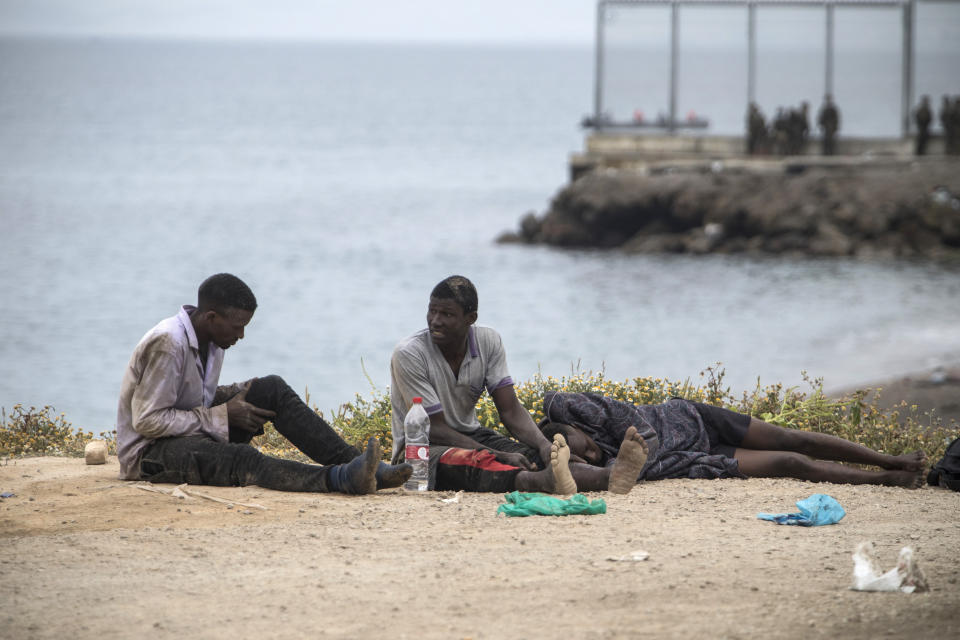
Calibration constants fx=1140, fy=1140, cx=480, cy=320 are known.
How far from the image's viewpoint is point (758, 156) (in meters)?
36.1

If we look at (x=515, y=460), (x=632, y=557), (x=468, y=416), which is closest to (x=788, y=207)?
(x=468, y=416)

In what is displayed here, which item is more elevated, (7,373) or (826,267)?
(826,267)

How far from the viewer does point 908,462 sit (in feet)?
22.0

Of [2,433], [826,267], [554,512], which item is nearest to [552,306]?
[826,267]

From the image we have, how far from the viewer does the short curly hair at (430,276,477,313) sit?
21.1 ft

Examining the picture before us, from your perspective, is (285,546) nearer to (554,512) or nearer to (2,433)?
(554,512)

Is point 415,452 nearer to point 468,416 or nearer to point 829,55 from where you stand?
point 468,416

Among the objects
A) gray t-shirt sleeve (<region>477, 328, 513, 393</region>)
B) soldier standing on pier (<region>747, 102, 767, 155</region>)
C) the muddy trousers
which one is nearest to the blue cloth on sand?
gray t-shirt sleeve (<region>477, 328, 513, 393</region>)

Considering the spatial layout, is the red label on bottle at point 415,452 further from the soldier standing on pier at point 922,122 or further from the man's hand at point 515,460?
the soldier standing on pier at point 922,122

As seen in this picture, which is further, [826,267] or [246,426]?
[826,267]

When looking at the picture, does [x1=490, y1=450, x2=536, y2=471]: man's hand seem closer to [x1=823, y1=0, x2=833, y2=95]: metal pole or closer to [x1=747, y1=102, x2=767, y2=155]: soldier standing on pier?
[x1=747, y1=102, x2=767, y2=155]: soldier standing on pier

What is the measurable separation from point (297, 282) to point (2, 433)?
32.8 m

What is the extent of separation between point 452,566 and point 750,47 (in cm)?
3521

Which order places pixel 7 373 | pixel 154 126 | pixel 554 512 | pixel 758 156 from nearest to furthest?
pixel 554 512 < pixel 7 373 < pixel 758 156 < pixel 154 126
